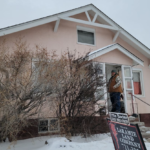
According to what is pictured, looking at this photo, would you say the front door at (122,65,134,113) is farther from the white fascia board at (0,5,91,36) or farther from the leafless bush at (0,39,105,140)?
the white fascia board at (0,5,91,36)

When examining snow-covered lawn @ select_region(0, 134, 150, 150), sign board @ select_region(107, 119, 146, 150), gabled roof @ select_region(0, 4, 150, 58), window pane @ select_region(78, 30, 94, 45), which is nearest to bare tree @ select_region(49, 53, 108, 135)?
snow-covered lawn @ select_region(0, 134, 150, 150)

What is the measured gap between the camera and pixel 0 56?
549 cm

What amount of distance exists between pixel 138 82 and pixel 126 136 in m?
7.87

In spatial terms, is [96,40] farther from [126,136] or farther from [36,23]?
[126,136]

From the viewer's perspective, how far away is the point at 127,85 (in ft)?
29.6

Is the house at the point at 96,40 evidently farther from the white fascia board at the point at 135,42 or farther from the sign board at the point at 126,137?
the sign board at the point at 126,137

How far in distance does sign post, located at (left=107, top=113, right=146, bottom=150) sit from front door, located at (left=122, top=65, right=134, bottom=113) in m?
4.93

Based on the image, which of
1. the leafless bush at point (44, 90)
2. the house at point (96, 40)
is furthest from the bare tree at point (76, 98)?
the house at point (96, 40)

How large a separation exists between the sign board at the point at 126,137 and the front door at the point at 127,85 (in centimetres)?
493

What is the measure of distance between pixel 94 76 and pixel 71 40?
11.4 feet

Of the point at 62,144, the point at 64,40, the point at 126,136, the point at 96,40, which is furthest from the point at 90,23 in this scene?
the point at 126,136

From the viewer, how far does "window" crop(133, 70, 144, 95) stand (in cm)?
1073

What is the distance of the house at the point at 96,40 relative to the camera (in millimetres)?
8406

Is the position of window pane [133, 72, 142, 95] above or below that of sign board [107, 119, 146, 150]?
above
